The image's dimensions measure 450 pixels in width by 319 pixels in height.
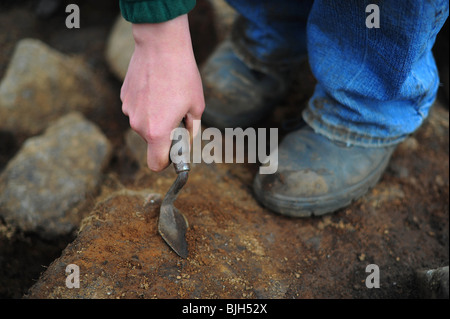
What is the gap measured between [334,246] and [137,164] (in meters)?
0.89

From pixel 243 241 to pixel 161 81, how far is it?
630 mm

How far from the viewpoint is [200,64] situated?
228cm

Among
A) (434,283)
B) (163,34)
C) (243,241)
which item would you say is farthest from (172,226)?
(434,283)

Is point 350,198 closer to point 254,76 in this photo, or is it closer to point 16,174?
point 254,76

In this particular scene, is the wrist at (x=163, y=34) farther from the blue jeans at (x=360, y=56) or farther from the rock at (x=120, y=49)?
the rock at (x=120, y=49)

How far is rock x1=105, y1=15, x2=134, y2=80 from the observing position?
88.4 inches

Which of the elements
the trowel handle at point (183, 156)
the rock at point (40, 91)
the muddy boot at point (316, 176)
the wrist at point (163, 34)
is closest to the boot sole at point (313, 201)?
the muddy boot at point (316, 176)

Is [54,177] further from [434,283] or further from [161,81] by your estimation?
[434,283]

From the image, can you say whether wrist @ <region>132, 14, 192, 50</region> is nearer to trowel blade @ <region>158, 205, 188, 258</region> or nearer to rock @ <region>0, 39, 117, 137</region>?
trowel blade @ <region>158, 205, 188, 258</region>

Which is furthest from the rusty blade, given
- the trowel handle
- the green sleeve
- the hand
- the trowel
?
the green sleeve

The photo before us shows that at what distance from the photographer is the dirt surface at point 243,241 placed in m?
1.12
